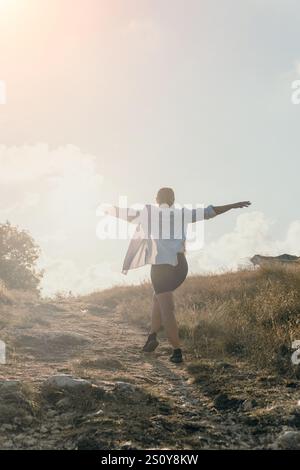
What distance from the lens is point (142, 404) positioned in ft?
15.2

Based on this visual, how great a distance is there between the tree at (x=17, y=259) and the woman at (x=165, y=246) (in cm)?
2398

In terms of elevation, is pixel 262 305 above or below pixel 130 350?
above

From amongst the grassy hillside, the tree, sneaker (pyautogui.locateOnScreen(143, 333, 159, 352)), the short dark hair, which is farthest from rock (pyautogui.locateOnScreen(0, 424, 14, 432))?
the tree

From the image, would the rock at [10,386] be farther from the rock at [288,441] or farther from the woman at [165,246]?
the woman at [165,246]

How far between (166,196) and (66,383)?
3.42 m

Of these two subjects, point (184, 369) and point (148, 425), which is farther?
point (184, 369)

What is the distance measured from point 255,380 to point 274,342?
1.30 meters

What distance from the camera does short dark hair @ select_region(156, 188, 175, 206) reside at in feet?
24.3

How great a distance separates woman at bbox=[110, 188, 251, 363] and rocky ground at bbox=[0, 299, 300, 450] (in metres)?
0.63

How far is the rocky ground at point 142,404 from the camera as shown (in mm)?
3770

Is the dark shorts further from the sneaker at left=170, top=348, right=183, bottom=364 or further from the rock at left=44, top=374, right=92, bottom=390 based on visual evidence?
the rock at left=44, top=374, right=92, bottom=390
